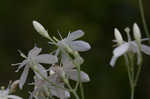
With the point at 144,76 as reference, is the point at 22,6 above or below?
above

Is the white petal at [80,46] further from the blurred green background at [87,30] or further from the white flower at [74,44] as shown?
the blurred green background at [87,30]

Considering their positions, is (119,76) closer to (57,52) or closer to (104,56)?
(104,56)

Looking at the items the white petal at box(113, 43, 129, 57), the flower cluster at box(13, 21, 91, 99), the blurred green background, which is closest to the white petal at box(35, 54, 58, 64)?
the flower cluster at box(13, 21, 91, 99)

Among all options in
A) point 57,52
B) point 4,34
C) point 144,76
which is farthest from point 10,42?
point 57,52

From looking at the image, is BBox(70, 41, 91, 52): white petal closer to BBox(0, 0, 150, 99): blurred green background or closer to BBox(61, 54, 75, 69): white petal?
BBox(61, 54, 75, 69): white petal

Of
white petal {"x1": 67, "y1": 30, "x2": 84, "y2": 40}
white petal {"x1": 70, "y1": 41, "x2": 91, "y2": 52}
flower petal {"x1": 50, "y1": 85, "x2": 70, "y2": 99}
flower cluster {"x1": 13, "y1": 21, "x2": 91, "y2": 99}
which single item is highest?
white petal {"x1": 67, "y1": 30, "x2": 84, "y2": 40}

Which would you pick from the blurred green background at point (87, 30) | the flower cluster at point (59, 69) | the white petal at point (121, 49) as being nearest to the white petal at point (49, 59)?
the flower cluster at point (59, 69)

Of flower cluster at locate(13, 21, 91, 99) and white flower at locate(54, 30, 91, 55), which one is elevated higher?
white flower at locate(54, 30, 91, 55)

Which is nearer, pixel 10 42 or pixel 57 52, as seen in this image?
pixel 57 52

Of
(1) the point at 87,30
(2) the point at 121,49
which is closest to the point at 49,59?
(2) the point at 121,49
